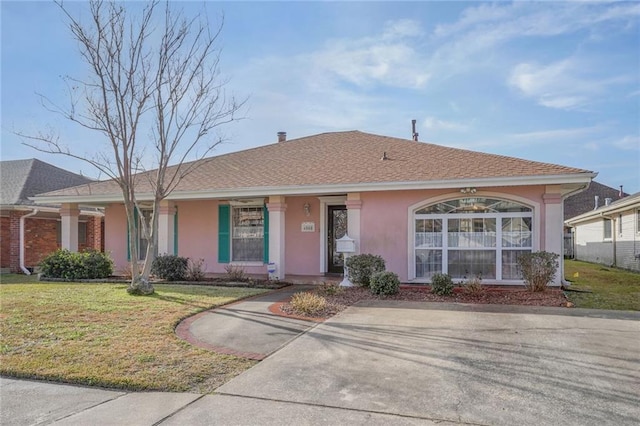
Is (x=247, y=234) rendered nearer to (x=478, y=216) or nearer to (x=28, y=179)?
(x=478, y=216)

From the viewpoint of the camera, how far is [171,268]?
12.5 metres

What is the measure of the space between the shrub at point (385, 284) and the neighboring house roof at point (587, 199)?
1277 inches

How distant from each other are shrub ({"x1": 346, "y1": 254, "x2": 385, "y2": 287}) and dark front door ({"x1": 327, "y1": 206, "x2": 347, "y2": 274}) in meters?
2.45

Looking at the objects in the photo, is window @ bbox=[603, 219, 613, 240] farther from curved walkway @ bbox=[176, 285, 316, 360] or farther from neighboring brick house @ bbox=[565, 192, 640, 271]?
curved walkway @ bbox=[176, 285, 316, 360]

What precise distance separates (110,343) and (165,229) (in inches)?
318

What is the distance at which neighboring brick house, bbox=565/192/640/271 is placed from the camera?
56.1ft

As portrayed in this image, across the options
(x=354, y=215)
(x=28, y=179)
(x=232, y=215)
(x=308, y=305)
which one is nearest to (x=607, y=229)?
(x=354, y=215)

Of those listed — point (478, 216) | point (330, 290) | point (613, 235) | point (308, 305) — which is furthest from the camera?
point (613, 235)

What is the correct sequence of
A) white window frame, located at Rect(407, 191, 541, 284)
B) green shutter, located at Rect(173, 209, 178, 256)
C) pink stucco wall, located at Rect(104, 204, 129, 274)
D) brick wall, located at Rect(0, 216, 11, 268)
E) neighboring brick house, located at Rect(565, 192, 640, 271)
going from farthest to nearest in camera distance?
neighboring brick house, located at Rect(565, 192, 640, 271), brick wall, located at Rect(0, 216, 11, 268), pink stucco wall, located at Rect(104, 204, 129, 274), green shutter, located at Rect(173, 209, 178, 256), white window frame, located at Rect(407, 191, 541, 284)

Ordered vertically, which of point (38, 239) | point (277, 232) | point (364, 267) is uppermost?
point (277, 232)

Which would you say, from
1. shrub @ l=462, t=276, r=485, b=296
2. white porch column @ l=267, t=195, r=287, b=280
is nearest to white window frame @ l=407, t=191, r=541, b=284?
shrub @ l=462, t=276, r=485, b=296

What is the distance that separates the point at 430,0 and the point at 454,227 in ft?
18.2

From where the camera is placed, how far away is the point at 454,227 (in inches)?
433

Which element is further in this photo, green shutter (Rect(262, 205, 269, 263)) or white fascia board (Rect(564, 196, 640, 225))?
white fascia board (Rect(564, 196, 640, 225))
